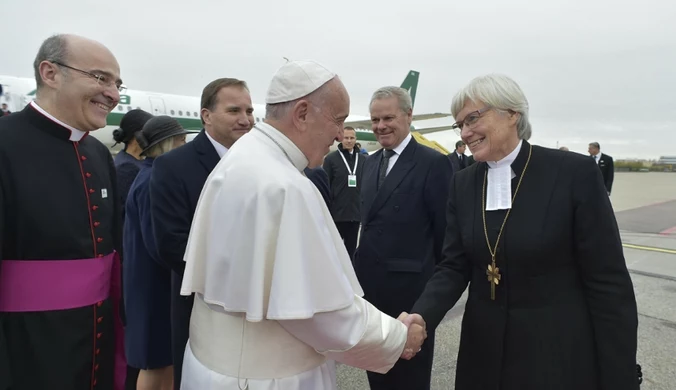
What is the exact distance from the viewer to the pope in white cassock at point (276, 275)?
1.31m

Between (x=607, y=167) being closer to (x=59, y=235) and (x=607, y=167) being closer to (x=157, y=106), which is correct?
(x=59, y=235)

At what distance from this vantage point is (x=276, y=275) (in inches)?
51.3

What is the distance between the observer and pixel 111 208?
217 centimetres

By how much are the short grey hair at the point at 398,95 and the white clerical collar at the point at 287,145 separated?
1.60 metres

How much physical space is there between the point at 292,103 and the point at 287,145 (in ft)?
0.58

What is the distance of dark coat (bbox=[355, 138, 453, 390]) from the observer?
2.75 meters

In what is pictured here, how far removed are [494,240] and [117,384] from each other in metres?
2.01

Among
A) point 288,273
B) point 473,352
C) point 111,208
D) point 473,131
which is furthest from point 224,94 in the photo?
point 473,352

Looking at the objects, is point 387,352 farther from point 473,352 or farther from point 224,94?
point 224,94

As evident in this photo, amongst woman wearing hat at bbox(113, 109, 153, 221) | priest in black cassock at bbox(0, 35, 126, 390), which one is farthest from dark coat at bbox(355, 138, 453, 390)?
woman wearing hat at bbox(113, 109, 153, 221)

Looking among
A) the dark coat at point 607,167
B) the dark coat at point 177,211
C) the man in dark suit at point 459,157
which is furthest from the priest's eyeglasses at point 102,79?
the dark coat at point 607,167

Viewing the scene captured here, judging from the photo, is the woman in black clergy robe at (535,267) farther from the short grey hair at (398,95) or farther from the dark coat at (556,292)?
the short grey hair at (398,95)

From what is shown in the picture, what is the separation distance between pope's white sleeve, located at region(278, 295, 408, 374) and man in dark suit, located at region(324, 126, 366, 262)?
4.62 metres

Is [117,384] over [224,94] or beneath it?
beneath
